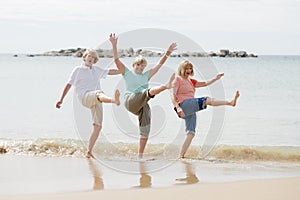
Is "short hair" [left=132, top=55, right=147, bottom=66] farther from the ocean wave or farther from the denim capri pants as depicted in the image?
the ocean wave

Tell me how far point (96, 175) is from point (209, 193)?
170 centimetres

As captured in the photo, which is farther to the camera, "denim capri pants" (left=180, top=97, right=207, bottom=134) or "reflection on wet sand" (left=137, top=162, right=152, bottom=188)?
"denim capri pants" (left=180, top=97, right=207, bottom=134)

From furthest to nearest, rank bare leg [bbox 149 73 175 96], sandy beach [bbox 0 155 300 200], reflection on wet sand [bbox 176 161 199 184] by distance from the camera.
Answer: bare leg [bbox 149 73 175 96], reflection on wet sand [bbox 176 161 199 184], sandy beach [bbox 0 155 300 200]

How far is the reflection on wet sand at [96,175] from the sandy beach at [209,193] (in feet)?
1.64

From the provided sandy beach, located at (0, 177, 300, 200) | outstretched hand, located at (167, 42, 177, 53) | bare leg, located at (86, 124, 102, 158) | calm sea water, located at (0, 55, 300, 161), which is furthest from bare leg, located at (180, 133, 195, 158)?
sandy beach, located at (0, 177, 300, 200)

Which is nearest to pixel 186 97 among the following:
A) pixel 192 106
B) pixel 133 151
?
pixel 192 106

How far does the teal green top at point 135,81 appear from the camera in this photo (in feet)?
27.0

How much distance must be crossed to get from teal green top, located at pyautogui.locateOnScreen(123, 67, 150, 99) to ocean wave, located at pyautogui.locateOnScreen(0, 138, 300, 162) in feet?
3.63

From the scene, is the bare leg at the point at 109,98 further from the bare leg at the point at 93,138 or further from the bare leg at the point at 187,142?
the bare leg at the point at 187,142

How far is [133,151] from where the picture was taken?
379 inches

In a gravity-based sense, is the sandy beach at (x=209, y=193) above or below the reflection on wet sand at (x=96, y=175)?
above

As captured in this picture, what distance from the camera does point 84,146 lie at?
9547 mm

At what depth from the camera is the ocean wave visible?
9.16 m

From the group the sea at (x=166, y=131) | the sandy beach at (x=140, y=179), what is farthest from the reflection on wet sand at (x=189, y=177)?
the sea at (x=166, y=131)
